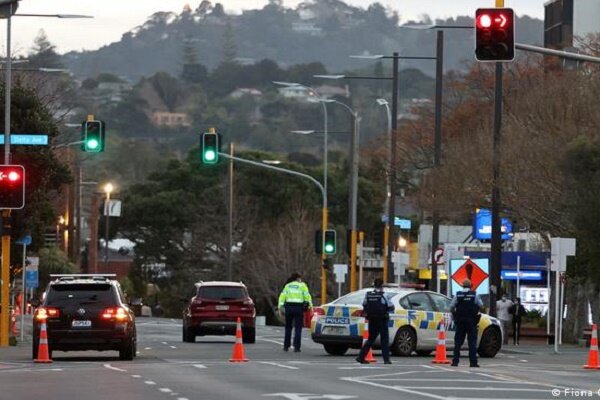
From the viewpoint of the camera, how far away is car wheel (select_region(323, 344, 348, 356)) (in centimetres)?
3650

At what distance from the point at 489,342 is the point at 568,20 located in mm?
48881

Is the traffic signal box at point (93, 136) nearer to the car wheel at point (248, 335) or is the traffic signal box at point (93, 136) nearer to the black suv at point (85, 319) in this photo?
the car wheel at point (248, 335)

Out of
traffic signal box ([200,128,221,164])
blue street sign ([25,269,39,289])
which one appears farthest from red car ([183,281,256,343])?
blue street sign ([25,269,39,289])

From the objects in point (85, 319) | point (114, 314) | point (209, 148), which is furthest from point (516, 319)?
point (85, 319)

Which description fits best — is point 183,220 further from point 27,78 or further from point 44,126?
point 44,126

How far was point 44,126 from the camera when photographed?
45.0 m

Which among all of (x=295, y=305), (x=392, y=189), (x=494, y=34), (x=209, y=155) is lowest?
(x=295, y=305)

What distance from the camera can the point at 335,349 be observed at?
36.7m

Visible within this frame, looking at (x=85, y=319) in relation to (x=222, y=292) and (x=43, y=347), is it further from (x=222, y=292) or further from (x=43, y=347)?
(x=222, y=292)

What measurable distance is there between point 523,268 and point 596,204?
2408 centimetres

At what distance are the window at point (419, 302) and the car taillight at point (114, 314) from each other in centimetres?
666

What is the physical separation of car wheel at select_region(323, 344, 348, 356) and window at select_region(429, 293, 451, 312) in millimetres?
2140

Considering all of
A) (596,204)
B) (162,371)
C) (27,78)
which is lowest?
(162,371)

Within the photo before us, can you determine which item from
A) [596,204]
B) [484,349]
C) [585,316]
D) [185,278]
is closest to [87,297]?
[484,349]
